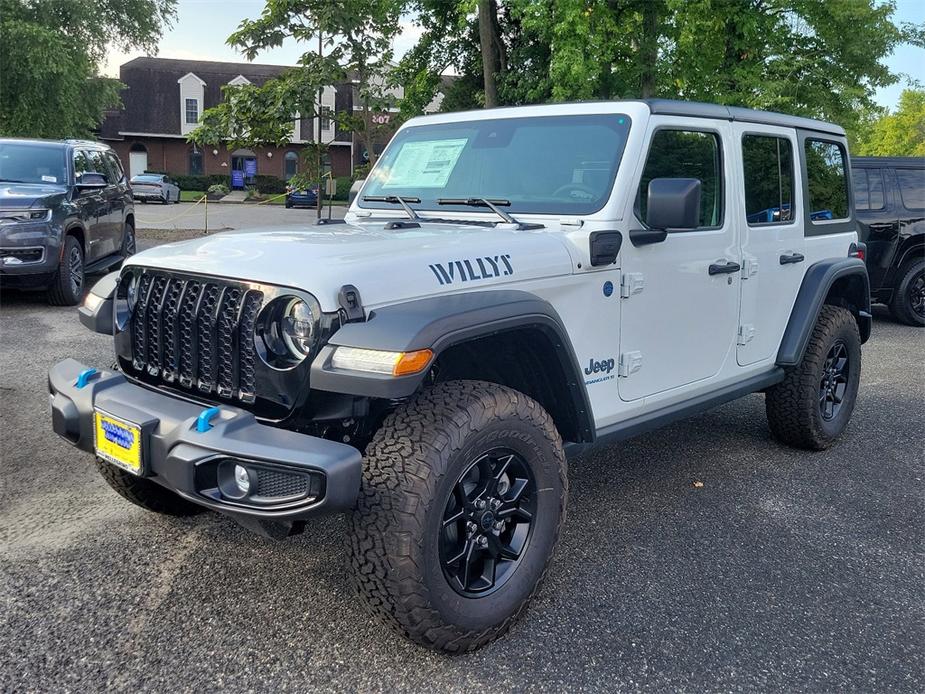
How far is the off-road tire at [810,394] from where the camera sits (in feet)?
16.1

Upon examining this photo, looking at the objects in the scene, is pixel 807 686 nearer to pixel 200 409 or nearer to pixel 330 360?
pixel 330 360

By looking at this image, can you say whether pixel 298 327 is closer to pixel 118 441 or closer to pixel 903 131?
pixel 118 441

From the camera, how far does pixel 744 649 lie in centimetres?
295

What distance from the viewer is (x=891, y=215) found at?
32.1 feet

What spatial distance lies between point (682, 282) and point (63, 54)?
2478cm

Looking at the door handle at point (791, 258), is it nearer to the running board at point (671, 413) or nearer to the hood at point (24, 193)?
the running board at point (671, 413)

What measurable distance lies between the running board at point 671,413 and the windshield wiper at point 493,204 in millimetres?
937

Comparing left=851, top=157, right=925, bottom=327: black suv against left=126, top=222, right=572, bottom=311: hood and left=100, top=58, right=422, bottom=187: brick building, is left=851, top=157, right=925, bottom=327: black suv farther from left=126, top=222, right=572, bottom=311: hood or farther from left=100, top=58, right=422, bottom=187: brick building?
left=100, top=58, right=422, bottom=187: brick building

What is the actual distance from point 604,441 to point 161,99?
184ft

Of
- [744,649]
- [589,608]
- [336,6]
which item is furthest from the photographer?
[336,6]

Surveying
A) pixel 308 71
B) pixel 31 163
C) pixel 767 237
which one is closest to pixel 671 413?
pixel 767 237

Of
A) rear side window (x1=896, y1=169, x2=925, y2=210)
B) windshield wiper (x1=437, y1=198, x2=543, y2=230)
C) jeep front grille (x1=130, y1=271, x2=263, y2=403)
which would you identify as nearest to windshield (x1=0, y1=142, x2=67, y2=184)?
windshield wiper (x1=437, y1=198, x2=543, y2=230)

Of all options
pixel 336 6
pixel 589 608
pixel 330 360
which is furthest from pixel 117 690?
pixel 336 6

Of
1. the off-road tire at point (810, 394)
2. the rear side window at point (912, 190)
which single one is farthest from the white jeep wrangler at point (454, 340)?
the rear side window at point (912, 190)
